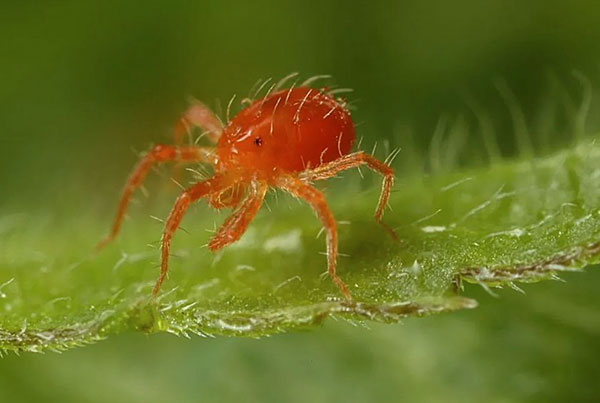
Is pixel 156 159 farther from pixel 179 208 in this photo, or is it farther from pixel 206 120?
pixel 179 208

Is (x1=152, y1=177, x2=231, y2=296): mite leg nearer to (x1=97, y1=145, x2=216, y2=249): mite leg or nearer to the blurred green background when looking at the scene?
(x1=97, y1=145, x2=216, y2=249): mite leg

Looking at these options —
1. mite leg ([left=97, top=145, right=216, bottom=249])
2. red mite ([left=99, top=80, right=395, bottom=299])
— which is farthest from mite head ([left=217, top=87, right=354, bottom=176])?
mite leg ([left=97, top=145, right=216, bottom=249])

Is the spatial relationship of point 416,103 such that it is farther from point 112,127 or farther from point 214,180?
point 214,180

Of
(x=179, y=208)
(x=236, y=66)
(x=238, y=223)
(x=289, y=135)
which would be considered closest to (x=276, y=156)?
(x=289, y=135)

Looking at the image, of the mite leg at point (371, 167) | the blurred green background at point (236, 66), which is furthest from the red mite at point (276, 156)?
the blurred green background at point (236, 66)

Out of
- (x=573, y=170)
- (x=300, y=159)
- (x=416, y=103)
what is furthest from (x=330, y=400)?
(x=416, y=103)
